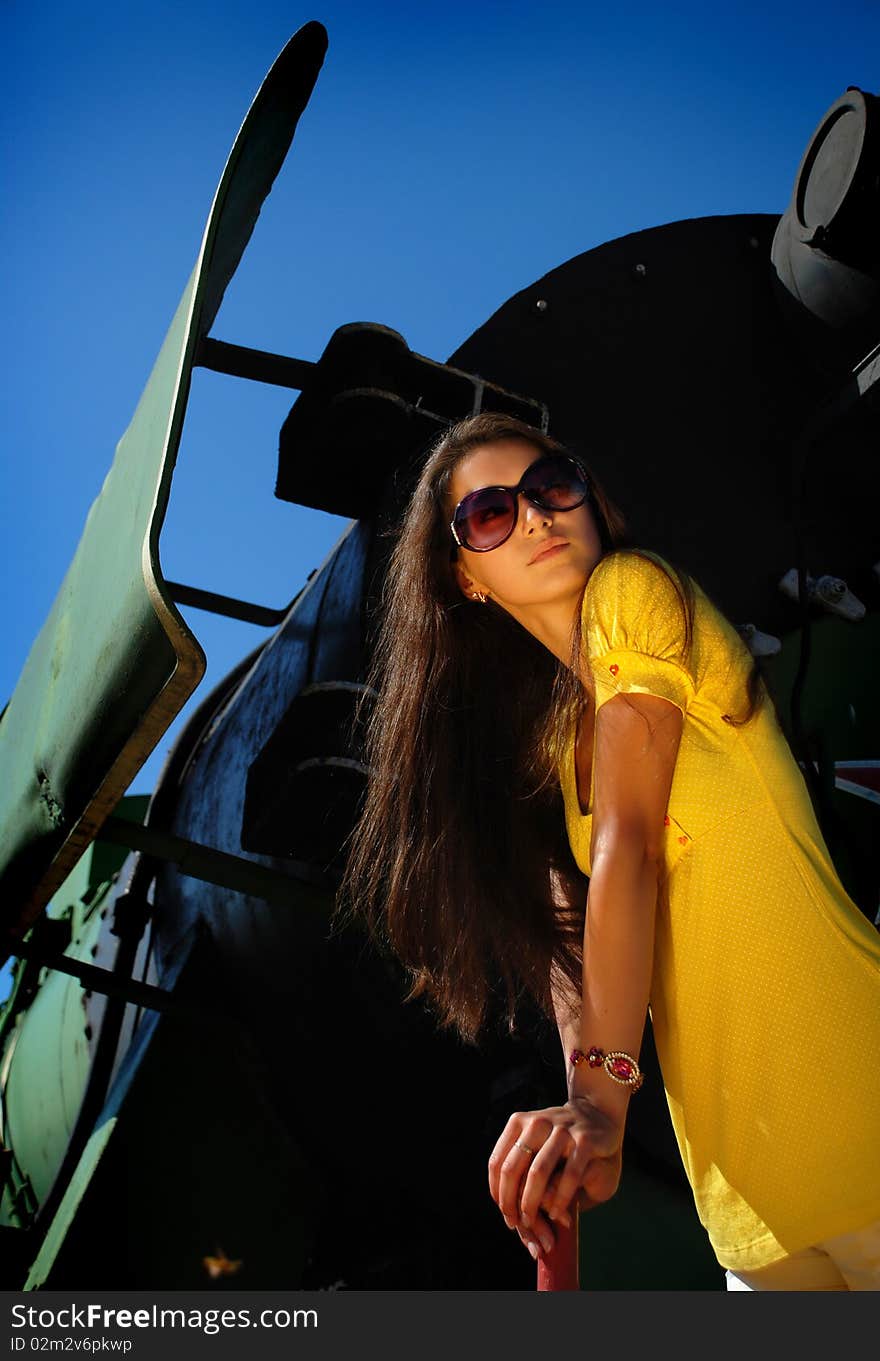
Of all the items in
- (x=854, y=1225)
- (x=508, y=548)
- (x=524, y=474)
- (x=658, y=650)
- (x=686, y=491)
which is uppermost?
(x=686, y=491)

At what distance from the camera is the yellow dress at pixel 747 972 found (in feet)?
3.80

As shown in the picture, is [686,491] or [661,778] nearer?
→ [661,778]

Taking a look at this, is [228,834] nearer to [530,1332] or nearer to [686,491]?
[686,491]

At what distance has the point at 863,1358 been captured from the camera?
108 centimetres

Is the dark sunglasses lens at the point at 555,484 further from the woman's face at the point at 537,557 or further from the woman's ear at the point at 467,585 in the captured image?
the woman's ear at the point at 467,585

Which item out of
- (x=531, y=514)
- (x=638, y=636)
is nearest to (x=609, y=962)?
(x=638, y=636)

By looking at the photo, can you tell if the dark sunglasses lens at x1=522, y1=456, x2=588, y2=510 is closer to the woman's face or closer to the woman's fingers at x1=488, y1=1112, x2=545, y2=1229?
the woman's face

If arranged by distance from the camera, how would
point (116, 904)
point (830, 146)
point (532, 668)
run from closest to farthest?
point (532, 668), point (830, 146), point (116, 904)

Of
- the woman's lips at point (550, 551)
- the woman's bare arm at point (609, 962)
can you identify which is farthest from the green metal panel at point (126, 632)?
the woman's bare arm at point (609, 962)

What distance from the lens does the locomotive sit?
2295mm

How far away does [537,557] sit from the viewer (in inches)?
62.0

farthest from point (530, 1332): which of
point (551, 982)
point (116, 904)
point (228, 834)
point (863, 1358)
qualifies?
point (116, 904)

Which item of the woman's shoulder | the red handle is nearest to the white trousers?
the red handle

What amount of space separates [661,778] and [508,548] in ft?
1.45
